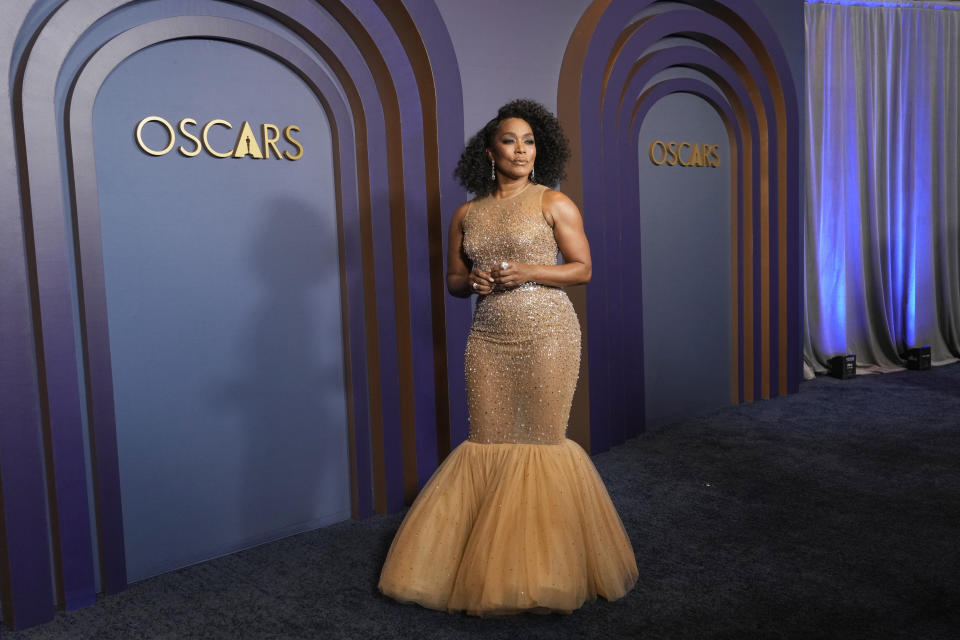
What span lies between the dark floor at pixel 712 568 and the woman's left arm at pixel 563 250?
1199mm

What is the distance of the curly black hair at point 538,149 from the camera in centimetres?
301

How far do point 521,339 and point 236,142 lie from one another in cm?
157

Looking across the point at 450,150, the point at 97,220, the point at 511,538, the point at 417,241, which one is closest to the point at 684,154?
the point at 450,150

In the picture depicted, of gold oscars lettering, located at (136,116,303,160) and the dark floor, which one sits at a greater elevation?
gold oscars lettering, located at (136,116,303,160)

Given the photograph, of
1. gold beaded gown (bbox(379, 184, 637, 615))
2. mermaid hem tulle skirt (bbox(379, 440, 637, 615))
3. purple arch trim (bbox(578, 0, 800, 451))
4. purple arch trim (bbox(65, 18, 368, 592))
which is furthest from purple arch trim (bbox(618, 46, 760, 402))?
purple arch trim (bbox(65, 18, 368, 592))

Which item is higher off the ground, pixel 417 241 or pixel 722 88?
pixel 722 88

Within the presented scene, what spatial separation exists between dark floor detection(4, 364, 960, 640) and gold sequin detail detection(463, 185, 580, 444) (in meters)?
0.71

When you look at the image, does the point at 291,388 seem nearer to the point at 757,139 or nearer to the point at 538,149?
the point at 538,149

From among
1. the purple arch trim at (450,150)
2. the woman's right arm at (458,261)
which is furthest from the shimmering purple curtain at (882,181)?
the woman's right arm at (458,261)

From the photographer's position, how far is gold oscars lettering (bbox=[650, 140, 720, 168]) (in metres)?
5.51

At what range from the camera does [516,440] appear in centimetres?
296

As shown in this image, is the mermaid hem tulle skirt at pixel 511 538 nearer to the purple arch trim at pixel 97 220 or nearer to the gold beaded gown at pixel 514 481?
the gold beaded gown at pixel 514 481

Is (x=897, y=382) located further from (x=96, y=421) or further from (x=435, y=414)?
(x=96, y=421)

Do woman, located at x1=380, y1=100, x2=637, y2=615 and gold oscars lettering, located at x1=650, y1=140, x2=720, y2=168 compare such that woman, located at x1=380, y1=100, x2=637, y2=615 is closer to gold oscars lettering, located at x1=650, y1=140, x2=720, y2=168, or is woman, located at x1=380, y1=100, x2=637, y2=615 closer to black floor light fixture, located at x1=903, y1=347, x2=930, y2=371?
gold oscars lettering, located at x1=650, y1=140, x2=720, y2=168
